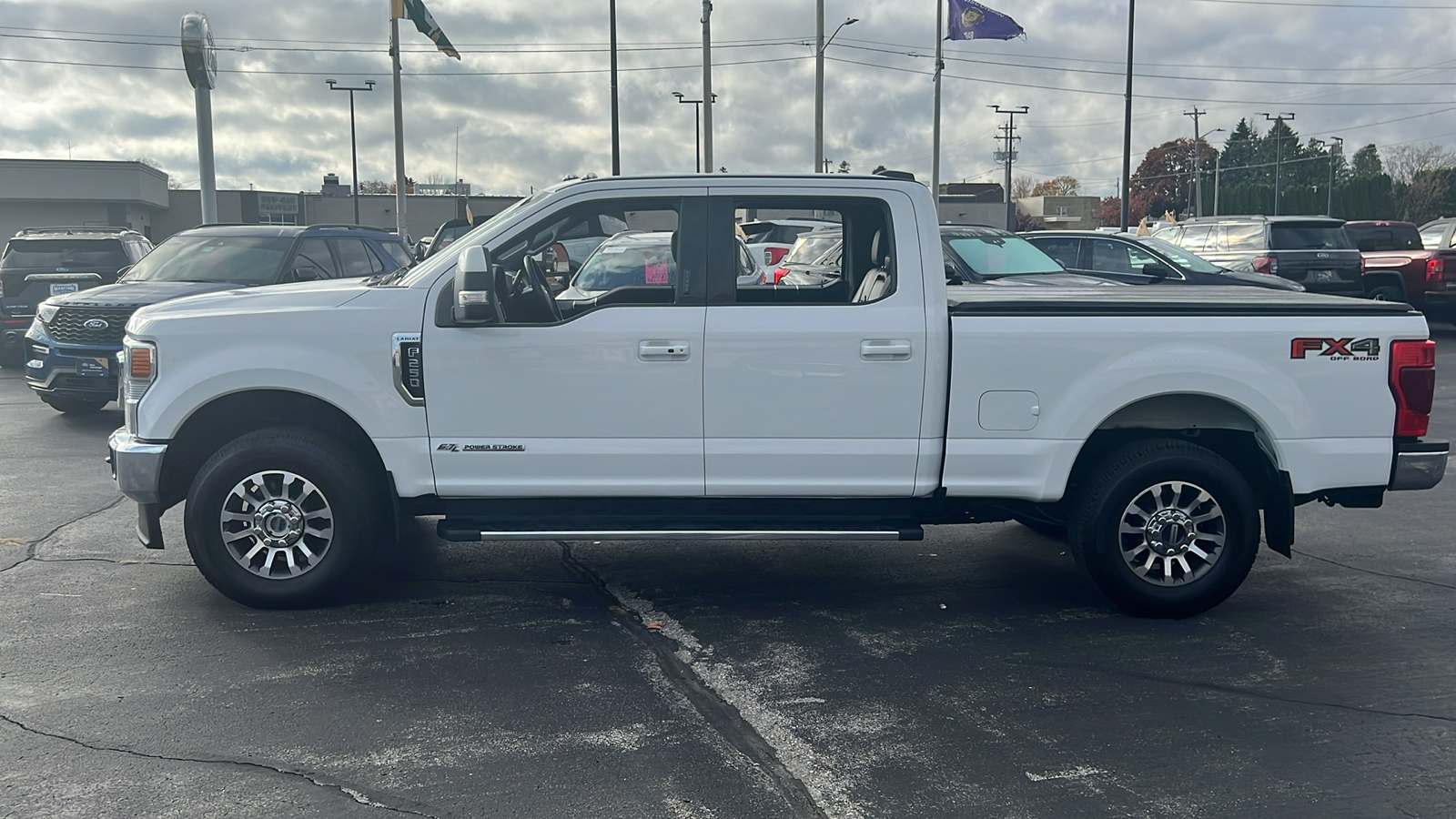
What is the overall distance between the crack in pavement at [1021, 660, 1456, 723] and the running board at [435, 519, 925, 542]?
853 mm

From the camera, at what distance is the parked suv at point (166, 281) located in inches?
433

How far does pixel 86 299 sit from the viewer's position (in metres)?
11.1

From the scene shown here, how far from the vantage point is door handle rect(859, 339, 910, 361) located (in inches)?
213

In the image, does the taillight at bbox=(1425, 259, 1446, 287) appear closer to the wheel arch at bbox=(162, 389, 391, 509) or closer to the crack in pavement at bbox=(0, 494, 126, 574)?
the wheel arch at bbox=(162, 389, 391, 509)

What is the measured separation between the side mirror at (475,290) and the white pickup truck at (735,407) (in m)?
0.01

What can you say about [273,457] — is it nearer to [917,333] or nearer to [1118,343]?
[917,333]

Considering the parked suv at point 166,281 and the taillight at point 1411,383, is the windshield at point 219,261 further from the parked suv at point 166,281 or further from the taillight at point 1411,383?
the taillight at point 1411,383

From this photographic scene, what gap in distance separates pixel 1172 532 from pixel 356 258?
30.2ft

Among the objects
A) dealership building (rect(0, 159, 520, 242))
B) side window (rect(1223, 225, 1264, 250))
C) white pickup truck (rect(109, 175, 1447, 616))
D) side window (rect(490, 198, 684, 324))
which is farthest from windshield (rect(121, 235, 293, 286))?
dealership building (rect(0, 159, 520, 242))

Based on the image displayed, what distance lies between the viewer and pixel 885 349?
542cm

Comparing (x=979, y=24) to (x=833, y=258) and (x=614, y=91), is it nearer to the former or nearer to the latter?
(x=614, y=91)

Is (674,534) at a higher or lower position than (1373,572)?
higher

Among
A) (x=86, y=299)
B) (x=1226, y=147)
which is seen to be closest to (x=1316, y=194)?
(x=1226, y=147)

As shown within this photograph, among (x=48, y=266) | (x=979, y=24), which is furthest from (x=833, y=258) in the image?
(x=979, y=24)
